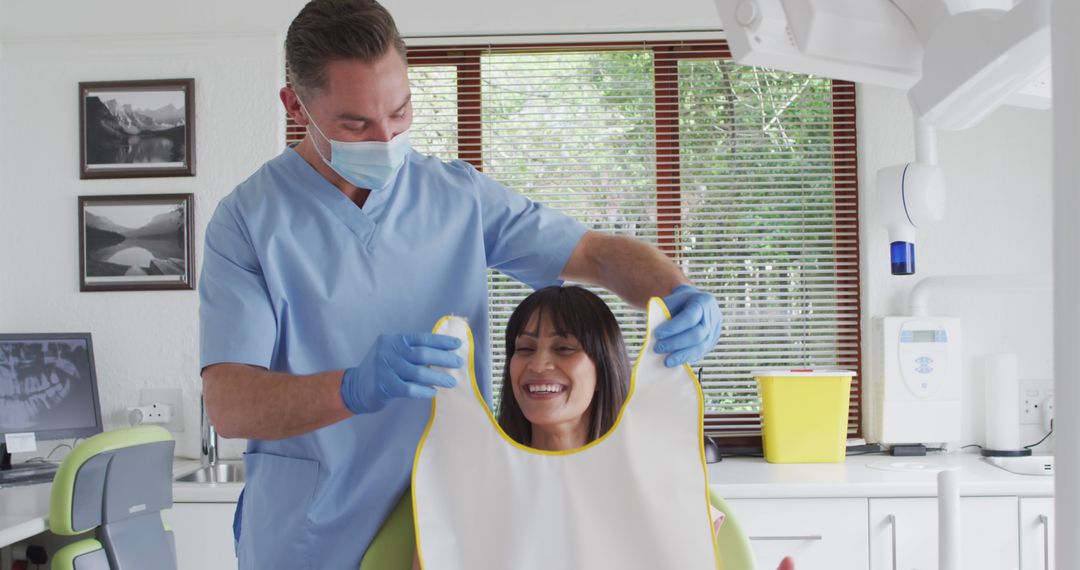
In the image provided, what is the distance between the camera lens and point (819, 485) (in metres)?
2.32

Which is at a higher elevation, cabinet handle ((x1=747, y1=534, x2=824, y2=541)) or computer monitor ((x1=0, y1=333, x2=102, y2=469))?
computer monitor ((x1=0, y1=333, x2=102, y2=469))

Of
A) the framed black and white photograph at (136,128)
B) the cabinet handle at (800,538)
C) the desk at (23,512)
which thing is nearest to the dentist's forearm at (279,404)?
the desk at (23,512)

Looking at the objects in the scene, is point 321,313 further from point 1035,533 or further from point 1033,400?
point 1033,400

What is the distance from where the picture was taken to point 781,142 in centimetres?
294

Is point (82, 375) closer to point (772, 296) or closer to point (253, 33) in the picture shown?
point (253, 33)

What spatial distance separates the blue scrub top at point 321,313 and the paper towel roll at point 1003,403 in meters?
1.99

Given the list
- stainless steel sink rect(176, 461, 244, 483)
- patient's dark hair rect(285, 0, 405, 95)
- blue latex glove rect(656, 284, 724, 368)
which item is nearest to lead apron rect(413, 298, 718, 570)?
blue latex glove rect(656, 284, 724, 368)

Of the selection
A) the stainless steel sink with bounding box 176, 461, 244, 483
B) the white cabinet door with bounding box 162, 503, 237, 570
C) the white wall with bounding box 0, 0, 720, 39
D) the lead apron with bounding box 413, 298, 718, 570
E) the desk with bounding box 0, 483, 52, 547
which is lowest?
the white cabinet door with bounding box 162, 503, 237, 570

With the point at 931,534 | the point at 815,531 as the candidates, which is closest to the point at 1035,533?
the point at 931,534

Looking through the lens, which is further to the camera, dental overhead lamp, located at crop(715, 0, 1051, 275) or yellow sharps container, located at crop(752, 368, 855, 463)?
yellow sharps container, located at crop(752, 368, 855, 463)

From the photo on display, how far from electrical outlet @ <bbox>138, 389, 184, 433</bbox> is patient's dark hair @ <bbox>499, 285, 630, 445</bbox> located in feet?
5.53

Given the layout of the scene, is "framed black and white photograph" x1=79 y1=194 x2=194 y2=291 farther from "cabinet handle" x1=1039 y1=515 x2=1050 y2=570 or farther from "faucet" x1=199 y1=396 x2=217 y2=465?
"cabinet handle" x1=1039 y1=515 x2=1050 y2=570

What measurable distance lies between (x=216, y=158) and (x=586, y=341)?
1.83 meters

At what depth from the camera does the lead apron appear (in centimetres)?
117
